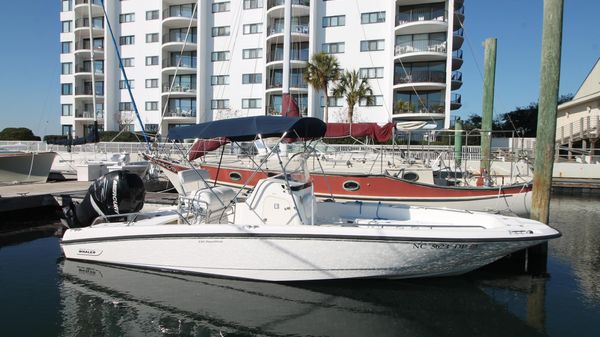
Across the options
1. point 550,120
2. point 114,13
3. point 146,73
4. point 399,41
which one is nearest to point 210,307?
point 550,120

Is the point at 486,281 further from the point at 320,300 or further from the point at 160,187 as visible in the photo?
the point at 160,187

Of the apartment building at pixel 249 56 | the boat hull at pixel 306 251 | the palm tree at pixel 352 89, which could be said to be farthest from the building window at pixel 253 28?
the boat hull at pixel 306 251

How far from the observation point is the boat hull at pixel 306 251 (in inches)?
293

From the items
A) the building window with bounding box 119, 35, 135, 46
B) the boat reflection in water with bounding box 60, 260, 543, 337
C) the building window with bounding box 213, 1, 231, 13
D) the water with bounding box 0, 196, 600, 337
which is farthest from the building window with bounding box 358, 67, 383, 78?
the boat reflection in water with bounding box 60, 260, 543, 337

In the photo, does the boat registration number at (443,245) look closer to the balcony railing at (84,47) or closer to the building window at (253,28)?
the building window at (253,28)

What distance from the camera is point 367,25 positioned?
41.1 meters

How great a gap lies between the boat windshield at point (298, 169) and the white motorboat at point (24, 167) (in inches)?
605

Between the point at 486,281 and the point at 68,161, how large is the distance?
976 inches

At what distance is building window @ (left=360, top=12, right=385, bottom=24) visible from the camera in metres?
40.7

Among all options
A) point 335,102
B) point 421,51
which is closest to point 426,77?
point 421,51

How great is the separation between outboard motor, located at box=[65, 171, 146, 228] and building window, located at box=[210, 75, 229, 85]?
38.0m

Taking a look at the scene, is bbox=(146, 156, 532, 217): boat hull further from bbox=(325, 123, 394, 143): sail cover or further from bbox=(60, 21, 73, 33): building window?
bbox=(60, 21, 73, 33): building window

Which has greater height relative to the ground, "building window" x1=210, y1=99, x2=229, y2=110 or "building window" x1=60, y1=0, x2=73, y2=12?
"building window" x1=60, y1=0, x2=73, y2=12

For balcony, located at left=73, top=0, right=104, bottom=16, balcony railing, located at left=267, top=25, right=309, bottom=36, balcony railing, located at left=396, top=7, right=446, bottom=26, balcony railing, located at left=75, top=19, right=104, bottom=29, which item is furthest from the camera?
balcony railing, located at left=75, top=19, right=104, bottom=29
